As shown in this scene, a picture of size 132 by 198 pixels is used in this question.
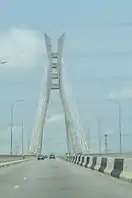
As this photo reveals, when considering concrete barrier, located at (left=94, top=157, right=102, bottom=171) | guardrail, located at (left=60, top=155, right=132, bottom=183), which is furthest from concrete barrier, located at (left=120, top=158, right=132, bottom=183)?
concrete barrier, located at (left=94, top=157, right=102, bottom=171)

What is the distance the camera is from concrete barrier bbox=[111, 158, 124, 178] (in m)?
32.7

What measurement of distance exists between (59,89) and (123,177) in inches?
2335

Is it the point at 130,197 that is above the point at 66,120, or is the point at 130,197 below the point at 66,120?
below

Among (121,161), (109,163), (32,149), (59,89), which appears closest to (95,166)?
(109,163)

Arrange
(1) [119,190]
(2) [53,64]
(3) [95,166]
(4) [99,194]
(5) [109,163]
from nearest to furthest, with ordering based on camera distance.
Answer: (4) [99,194], (1) [119,190], (5) [109,163], (3) [95,166], (2) [53,64]

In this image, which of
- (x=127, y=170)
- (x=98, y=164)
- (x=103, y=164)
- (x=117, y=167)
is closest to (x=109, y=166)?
(x=103, y=164)

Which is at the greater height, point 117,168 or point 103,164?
point 103,164

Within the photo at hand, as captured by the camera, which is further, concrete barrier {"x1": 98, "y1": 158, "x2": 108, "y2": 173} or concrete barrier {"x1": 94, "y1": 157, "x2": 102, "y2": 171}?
concrete barrier {"x1": 94, "y1": 157, "x2": 102, "y2": 171}

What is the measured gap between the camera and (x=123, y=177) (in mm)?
30969

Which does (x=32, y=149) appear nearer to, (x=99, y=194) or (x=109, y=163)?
(x=109, y=163)

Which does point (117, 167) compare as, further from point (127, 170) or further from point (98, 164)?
point (98, 164)

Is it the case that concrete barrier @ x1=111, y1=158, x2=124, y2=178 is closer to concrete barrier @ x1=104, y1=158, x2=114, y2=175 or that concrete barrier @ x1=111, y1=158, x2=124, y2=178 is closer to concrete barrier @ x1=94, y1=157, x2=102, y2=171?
concrete barrier @ x1=104, y1=158, x2=114, y2=175

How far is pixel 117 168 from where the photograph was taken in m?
34.3

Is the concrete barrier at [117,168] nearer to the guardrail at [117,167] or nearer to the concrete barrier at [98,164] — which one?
the guardrail at [117,167]
